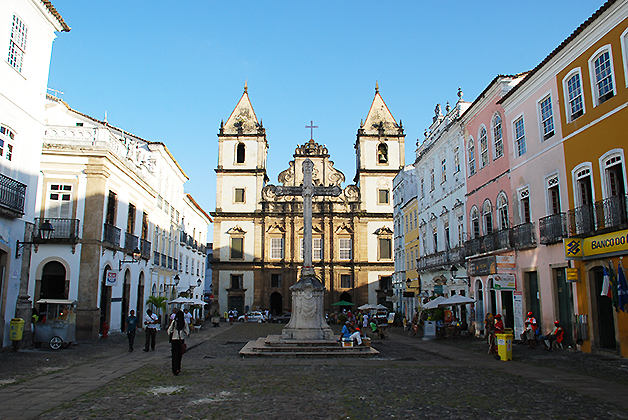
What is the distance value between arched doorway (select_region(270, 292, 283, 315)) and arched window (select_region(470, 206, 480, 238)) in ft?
104

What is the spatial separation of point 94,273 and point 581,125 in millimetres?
19700

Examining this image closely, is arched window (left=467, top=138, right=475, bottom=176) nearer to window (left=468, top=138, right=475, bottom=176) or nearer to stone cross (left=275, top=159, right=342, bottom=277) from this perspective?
window (left=468, top=138, right=475, bottom=176)

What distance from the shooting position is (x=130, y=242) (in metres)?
27.2

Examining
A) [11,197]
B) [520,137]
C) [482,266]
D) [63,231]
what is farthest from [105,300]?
[520,137]

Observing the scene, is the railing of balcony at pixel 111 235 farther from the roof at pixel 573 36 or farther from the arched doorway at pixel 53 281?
the roof at pixel 573 36

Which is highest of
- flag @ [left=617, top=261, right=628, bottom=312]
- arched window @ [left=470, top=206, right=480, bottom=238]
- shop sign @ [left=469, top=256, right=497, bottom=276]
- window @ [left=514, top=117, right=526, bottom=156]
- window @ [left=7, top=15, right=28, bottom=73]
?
window @ [left=7, top=15, right=28, bottom=73]

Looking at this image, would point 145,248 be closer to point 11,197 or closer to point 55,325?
point 55,325

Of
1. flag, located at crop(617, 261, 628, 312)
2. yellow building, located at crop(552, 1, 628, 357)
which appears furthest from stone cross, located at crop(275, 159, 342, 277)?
flag, located at crop(617, 261, 628, 312)

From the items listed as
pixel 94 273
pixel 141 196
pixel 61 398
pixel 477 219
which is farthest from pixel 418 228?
pixel 61 398

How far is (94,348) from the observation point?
18.5 m

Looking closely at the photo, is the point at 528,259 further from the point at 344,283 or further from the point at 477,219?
the point at 344,283

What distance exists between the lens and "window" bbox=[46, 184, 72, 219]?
73.9 ft

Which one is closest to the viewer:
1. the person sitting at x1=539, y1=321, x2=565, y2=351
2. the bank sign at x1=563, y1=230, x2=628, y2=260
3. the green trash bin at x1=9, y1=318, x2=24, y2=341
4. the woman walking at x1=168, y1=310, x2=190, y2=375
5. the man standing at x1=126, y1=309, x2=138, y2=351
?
the woman walking at x1=168, y1=310, x2=190, y2=375

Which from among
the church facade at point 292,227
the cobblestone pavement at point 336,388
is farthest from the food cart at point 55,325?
the church facade at point 292,227
